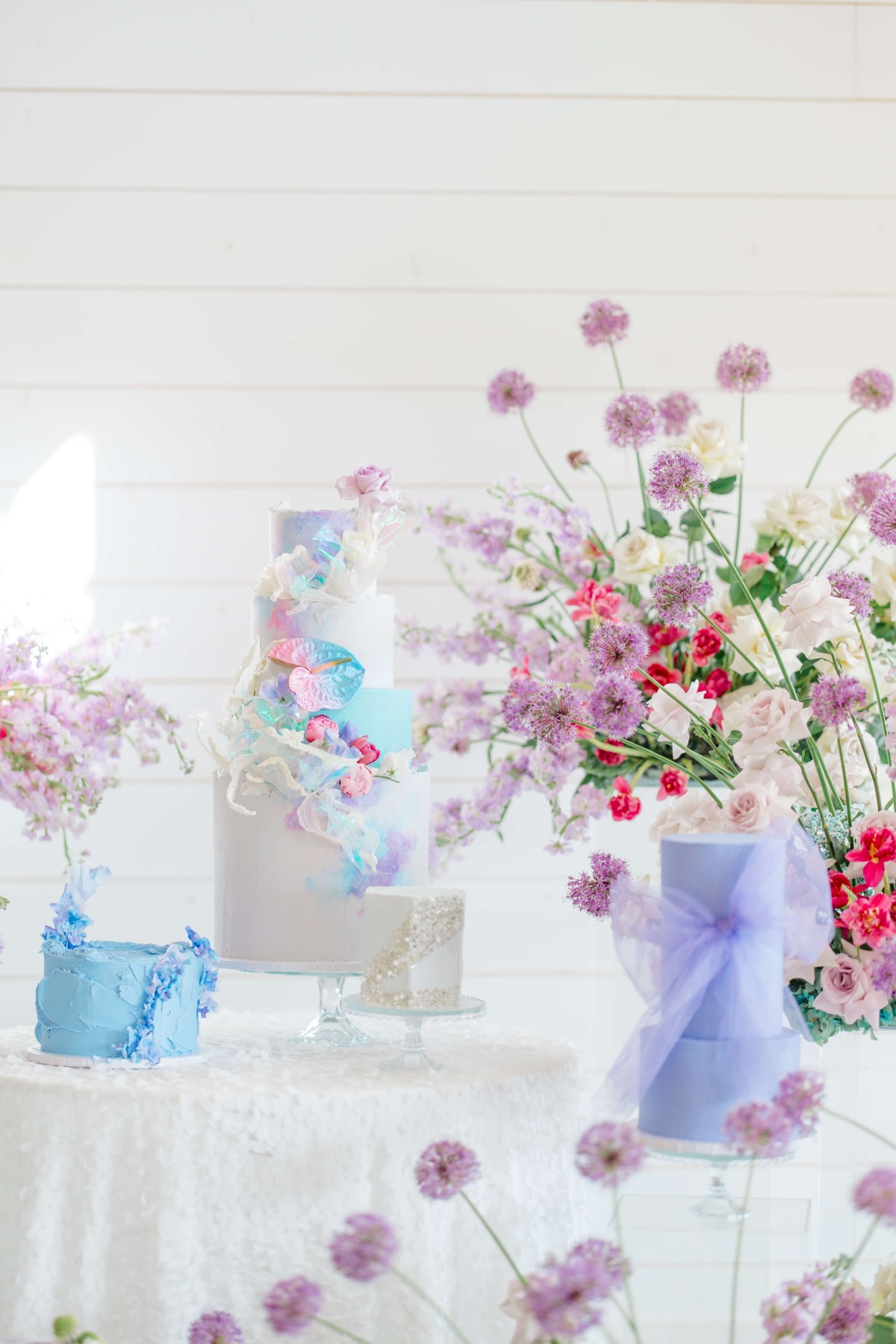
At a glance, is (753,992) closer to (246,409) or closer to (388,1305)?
(388,1305)

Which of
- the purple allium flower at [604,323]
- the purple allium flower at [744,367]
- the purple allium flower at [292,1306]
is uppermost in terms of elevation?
the purple allium flower at [604,323]

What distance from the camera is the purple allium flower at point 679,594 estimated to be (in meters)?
1.04

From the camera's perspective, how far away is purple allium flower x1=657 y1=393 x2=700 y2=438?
65.7 inches

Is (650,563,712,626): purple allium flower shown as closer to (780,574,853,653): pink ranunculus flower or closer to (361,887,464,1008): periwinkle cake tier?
(780,574,853,653): pink ranunculus flower

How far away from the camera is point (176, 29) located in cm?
195

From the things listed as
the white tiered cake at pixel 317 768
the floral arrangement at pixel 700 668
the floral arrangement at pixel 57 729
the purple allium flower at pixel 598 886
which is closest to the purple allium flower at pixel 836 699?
the floral arrangement at pixel 700 668

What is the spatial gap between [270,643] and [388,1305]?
2.00 ft

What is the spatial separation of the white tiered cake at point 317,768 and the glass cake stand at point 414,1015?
9 cm

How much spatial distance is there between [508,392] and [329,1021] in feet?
2.66

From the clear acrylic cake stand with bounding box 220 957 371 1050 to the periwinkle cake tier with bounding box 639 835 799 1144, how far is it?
0.38 m

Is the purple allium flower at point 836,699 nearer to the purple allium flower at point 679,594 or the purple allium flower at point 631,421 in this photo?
the purple allium flower at point 679,594

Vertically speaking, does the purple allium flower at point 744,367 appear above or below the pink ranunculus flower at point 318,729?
above

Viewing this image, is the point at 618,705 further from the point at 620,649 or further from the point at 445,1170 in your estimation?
the point at 445,1170

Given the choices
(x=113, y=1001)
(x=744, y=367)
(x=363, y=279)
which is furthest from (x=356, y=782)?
(x=363, y=279)
